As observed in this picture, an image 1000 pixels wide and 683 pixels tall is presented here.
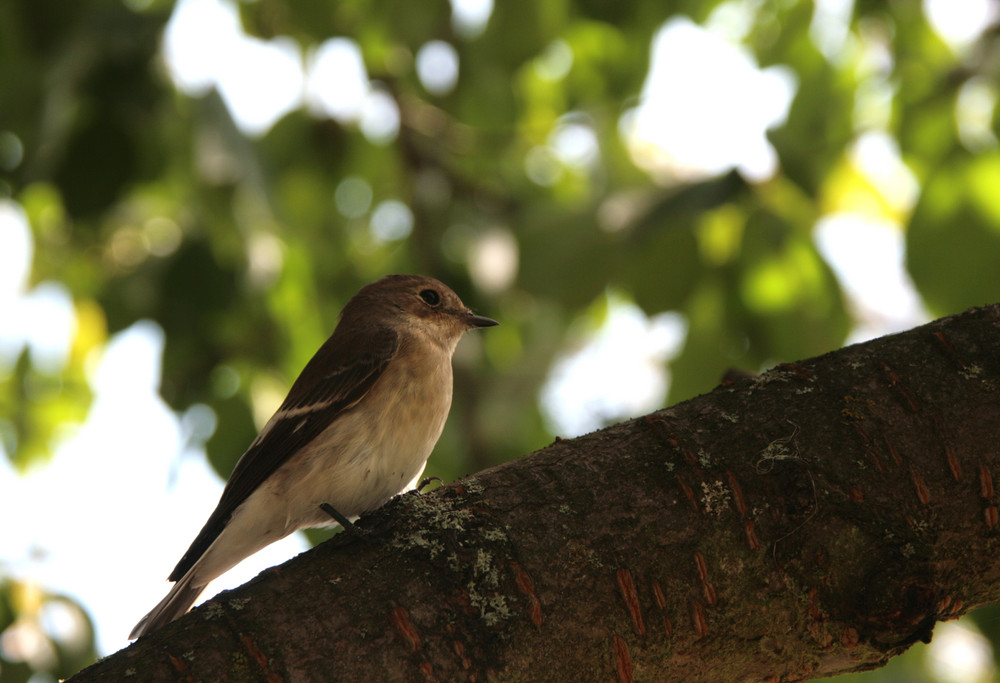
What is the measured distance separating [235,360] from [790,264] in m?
2.99

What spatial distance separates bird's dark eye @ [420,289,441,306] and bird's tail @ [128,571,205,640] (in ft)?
7.04

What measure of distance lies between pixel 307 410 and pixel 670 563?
235 centimetres

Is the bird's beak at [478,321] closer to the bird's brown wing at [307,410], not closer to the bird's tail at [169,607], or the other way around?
the bird's brown wing at [307,410]

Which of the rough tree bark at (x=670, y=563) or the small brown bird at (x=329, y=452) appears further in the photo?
the small brown bird at (x=329, y=452)

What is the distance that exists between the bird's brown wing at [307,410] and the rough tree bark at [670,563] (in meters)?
1.64

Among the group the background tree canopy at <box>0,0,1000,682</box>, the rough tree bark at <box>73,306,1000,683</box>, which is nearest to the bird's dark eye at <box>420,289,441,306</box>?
the background tree canopy at <box>0,0,1000,682</box>

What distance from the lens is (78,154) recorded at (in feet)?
13.0

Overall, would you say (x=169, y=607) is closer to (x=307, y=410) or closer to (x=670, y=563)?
(x=307, y=410)

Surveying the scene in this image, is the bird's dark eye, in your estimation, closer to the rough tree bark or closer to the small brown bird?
the small brown bird

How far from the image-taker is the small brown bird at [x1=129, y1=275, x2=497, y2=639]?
147 inches

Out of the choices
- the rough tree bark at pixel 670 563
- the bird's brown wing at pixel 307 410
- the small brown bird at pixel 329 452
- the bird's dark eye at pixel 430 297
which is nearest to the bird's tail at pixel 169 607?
the small brown bird at pixel 329 452

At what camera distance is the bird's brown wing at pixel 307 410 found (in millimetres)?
3699

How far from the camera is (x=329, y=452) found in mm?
3797

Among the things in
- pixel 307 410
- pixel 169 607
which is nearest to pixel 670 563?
pixel 307 410
